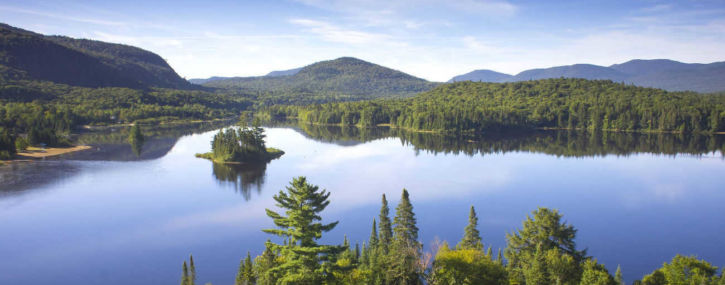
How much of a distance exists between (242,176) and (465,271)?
55.2 m

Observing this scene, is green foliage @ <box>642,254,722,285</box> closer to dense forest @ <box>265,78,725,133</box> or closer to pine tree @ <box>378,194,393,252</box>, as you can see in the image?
pine tree @ <box>378,194,393,252</box>

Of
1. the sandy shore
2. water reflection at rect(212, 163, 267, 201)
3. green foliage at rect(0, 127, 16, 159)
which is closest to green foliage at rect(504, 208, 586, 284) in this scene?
water reflection at rect(212, 163, 267, 201)

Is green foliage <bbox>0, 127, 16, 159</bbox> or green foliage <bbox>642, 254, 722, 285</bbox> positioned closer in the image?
green foliage <bbox>642, 254, 722, 285</bbox>

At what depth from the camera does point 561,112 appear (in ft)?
550

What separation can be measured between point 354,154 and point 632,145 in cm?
7550

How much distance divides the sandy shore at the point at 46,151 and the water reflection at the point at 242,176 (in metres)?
36.4

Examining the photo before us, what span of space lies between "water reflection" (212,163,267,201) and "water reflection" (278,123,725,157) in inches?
1706

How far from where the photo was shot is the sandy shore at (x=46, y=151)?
88.4m

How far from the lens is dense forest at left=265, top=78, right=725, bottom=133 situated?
5881 inches

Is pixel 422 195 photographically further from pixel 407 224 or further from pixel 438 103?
pixel 438 103

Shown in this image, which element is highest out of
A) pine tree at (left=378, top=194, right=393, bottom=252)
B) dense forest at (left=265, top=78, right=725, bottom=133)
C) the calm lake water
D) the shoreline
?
dense forest at (left=265, top=78, right=725, bottom=133)

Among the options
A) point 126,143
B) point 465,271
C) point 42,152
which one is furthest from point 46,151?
point 465,271

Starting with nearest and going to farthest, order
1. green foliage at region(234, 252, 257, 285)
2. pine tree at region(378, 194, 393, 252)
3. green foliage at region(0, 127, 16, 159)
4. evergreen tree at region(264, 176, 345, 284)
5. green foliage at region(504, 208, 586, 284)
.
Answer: evergreen tree at region(264, 176, 345, 284), green foliage at region(504, 208, 586, 284), green foliage at region(234, 252, 257, 285), pine tree at region(378, 194, 393, 252), green foliage at region(0, 127, 16, 159)

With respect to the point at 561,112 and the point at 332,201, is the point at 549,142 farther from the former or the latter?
the point at 332,201
